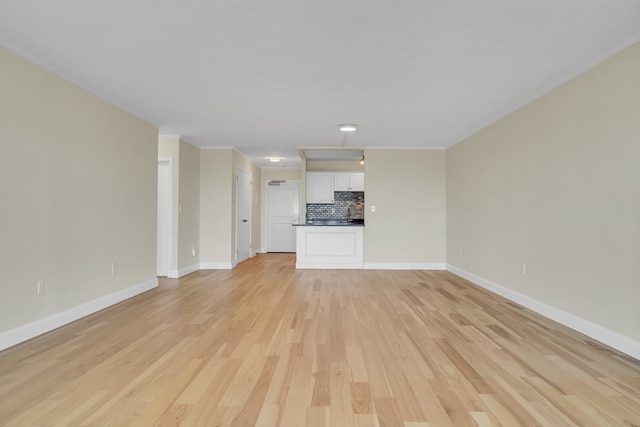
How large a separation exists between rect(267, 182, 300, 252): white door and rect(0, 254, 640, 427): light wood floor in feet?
17.8

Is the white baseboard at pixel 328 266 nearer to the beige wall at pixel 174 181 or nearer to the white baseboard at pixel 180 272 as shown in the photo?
the white baseboard at pixel 180 272

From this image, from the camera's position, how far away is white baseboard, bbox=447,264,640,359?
2.49 meters

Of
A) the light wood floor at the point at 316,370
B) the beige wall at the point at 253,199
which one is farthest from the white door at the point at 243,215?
the light wood floor at the point at 316,370

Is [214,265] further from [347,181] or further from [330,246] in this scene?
[347,181]

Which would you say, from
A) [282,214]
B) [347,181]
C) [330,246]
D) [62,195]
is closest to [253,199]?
[282,214]

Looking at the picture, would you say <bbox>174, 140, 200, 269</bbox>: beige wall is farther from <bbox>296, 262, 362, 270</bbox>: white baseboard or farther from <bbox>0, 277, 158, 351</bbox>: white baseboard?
<bbox>296, 262, 362, 270</bbox>: white baseboard

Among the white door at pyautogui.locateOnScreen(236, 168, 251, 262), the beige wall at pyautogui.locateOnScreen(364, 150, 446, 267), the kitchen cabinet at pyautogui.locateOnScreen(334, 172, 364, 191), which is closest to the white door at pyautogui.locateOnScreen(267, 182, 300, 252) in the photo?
the white door at pyautogui.locateOnScreen(236, 168, 251, 262)

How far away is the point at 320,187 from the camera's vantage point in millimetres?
8258

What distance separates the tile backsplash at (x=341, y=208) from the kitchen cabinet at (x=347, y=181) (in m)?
0.29

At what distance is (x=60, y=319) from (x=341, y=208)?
6.35 m

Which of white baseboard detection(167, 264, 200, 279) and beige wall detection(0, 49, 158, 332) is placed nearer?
beige wall detection(0, 49, 158, 332)

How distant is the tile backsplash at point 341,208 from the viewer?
8.52 metres

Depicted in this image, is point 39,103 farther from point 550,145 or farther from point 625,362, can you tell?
point 625,362

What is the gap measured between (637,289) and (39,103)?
5.07m
